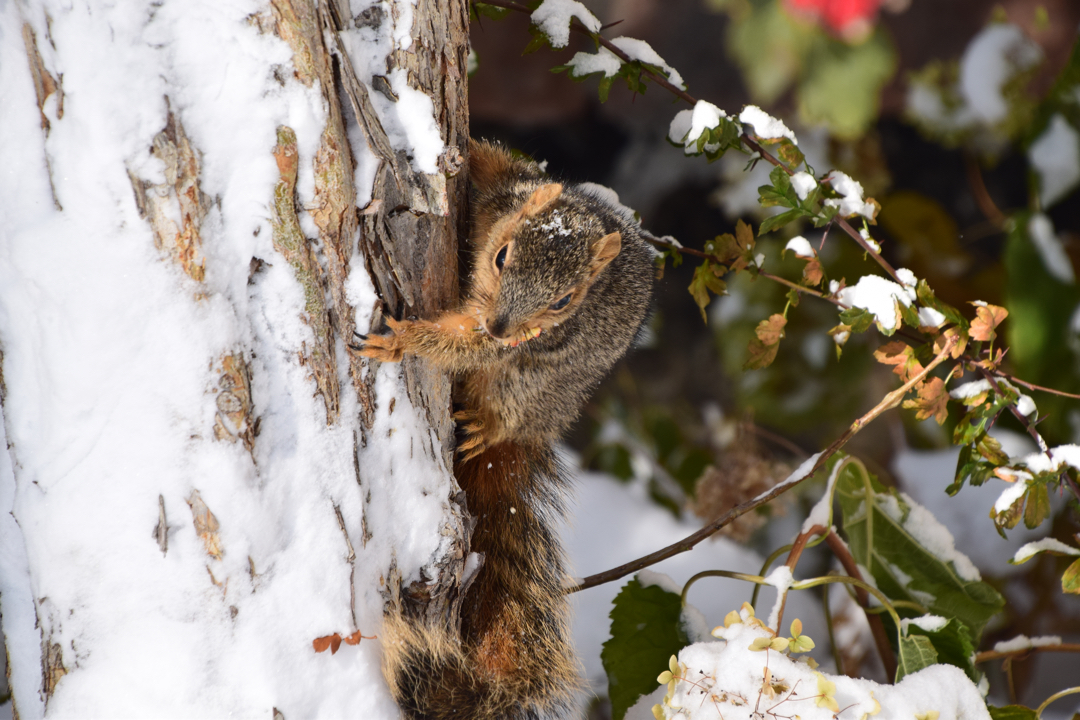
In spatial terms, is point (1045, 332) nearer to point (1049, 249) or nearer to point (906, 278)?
point (1049, 249)

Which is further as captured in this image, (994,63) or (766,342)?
(994,63)

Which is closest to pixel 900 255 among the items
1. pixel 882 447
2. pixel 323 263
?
Result: pixel 882 447

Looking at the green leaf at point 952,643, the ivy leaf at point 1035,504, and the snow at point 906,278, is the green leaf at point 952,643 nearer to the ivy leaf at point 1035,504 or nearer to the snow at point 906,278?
the ivy leaf at point 1035,504

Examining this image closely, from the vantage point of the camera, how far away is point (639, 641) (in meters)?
0.92

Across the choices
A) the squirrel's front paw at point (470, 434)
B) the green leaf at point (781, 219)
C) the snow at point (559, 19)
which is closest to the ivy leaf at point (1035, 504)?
the green leaf at point (781, 219)

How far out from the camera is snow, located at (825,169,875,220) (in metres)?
0.82

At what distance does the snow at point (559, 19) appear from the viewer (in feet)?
2.79

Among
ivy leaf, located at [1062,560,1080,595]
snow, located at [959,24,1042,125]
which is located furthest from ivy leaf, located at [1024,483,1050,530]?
snow, located at [959,24,1042,125]

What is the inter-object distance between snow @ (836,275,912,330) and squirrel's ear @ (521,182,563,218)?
0.37m

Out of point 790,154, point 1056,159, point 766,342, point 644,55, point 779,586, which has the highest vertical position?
point 644,55

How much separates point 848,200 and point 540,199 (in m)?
0.36

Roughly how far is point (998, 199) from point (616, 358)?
1553mm

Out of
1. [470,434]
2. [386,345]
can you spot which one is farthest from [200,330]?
[470,434]

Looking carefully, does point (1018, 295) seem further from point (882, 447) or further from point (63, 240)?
point (63, 240)
